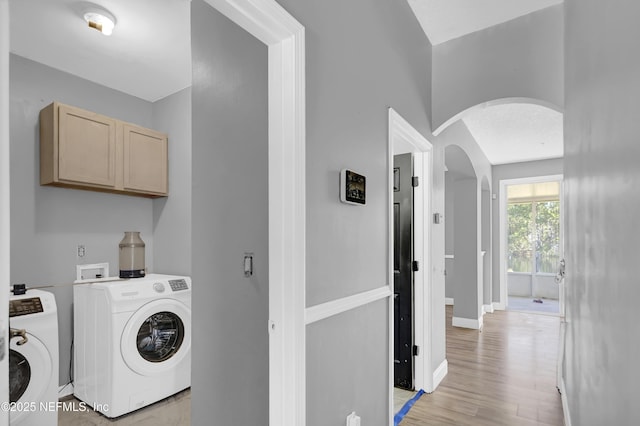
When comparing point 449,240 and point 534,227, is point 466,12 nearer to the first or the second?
point 449,240

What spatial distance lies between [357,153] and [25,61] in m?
2.97

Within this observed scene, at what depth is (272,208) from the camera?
4.52 feet

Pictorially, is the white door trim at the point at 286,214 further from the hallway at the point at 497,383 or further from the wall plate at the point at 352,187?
the hallway at the point at 497,383

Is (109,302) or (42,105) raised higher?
(42,105)

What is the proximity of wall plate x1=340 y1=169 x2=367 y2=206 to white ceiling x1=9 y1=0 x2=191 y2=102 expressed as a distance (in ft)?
5.23

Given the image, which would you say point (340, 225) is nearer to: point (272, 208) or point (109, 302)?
point (272, 208)

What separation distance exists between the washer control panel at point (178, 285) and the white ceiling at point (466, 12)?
2900mm

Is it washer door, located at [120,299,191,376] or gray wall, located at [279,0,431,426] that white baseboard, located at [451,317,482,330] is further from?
washer door, located at [120,299,191,376]

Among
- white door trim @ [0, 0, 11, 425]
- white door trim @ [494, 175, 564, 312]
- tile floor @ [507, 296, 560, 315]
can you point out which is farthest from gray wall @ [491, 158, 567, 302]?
white door trim @ [0, 0, 11, 425]

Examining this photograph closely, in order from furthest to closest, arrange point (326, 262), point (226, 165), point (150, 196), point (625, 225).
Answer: point (150, 196) < point (226, 165) < point (326, 262) < point (625, 225)

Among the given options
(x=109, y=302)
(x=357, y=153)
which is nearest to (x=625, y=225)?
(x=357, y=153)

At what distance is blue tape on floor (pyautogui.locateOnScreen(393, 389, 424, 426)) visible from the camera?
248cm

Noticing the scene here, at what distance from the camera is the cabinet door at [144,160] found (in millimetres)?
3258

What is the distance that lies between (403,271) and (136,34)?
282cm
